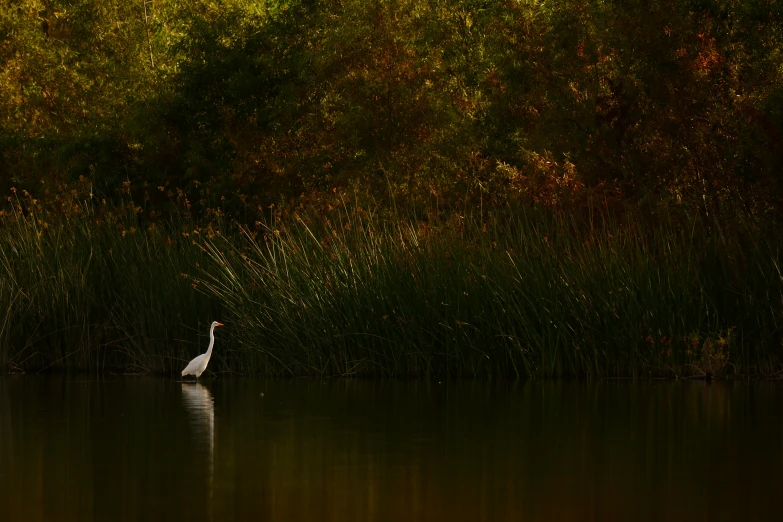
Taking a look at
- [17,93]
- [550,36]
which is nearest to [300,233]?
[550,36]

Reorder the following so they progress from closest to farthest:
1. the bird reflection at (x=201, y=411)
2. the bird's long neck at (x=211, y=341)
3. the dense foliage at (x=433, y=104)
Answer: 1. the bird reflection at (x=201, y=411)
2. the bird's long neck at (x=211, y=341)
3. the dense foliage at (x=433, y=104)

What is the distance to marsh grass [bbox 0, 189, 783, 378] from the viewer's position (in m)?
14.5

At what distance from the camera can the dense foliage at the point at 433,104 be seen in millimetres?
21266

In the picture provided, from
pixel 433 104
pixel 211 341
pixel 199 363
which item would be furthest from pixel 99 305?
pixel 433 104

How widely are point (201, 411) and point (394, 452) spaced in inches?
117

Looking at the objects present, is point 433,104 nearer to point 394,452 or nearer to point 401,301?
point 401,301

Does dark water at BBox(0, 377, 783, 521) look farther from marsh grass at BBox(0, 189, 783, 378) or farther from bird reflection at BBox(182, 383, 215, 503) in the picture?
marsh grass at BBox(0, 189, 783, 378)

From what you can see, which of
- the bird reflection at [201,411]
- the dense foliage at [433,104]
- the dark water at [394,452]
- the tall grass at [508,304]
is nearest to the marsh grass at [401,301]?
the tall grass at [508,304]

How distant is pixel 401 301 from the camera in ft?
48.8

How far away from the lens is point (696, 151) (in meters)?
21.7

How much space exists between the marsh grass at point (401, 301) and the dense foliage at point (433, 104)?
4486mm

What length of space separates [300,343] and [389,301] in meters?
1.00

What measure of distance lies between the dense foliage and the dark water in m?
7.61

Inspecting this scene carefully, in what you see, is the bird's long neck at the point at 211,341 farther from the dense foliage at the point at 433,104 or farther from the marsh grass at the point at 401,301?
the dense foliage at the point at 433,104
